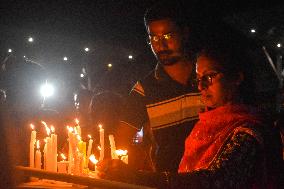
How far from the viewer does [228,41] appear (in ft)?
7.48

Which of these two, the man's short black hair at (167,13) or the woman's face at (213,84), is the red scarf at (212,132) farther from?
the man's short black hair at (167,13)

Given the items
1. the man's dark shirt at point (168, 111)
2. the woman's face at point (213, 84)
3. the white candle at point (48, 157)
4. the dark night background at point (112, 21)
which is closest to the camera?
the woman's face at point (213, 84)

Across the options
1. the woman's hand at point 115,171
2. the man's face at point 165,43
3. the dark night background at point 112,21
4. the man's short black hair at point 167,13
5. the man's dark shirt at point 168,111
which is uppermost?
the dark night background at point 112,21

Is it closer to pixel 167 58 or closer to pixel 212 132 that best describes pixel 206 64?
pixel 212 132

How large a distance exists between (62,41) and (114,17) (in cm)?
1026

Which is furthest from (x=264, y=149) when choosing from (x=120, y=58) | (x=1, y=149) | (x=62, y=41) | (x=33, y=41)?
(x=120, y=58)

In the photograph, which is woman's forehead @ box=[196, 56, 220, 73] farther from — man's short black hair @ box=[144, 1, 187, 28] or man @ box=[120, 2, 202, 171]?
man's short black hair @ box=[144, 1, 187, 28]

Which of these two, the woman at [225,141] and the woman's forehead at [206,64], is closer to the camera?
the woman at [225,141]

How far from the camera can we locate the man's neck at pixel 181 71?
10.2 ft

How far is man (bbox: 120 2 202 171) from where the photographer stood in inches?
119

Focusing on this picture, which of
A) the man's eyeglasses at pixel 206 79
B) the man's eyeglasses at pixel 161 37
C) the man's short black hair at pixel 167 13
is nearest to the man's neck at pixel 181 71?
the man's eyeglasses at pixel 161 37

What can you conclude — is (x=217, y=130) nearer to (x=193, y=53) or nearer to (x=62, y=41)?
(x=193, y=53)

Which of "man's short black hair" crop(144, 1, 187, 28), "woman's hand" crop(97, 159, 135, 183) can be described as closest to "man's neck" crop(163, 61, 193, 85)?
"man's short black hair" crop(144, 1, 187, 28)

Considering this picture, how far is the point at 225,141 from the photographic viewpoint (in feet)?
6.20
